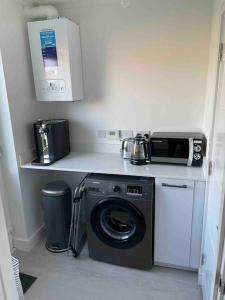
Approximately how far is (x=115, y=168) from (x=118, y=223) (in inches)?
21.4

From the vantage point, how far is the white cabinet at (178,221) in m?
1.83

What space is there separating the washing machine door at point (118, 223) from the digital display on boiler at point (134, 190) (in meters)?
0.09

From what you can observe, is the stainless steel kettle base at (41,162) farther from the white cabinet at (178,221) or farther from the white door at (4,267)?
the white door at (4,267)

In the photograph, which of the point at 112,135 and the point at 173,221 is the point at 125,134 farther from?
the point at 173,221

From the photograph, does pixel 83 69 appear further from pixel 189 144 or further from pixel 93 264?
pixel 93 264

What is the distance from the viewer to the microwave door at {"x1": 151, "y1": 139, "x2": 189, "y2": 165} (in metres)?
2.03

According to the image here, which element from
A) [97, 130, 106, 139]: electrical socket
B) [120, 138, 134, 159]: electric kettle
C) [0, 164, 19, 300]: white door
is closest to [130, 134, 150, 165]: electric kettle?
[120, 138, 134, 159]: electric kettle

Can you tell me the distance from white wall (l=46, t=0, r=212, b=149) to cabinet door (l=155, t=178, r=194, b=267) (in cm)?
74

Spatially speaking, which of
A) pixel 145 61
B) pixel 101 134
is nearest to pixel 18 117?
pixel 101 134

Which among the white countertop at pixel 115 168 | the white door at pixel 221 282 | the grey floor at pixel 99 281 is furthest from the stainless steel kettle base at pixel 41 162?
the white door at pixel 221 282

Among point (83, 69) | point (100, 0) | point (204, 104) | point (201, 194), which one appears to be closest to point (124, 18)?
point (100, 0)

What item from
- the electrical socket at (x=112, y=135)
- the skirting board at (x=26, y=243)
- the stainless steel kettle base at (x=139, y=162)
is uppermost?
the electrical socket at (x=112, y=135)

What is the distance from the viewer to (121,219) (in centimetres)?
214

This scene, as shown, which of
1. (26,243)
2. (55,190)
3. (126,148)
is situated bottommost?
(26,243)
